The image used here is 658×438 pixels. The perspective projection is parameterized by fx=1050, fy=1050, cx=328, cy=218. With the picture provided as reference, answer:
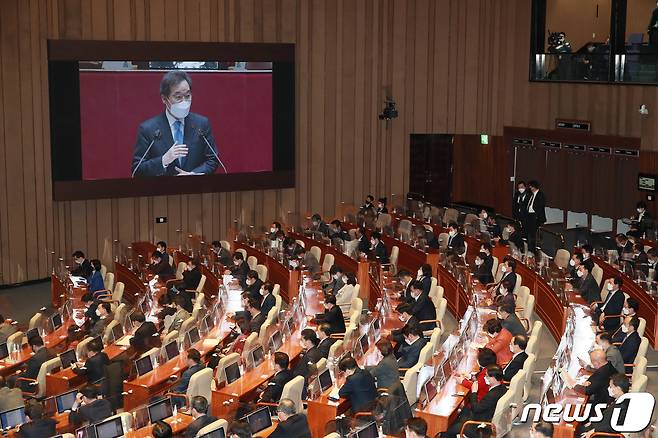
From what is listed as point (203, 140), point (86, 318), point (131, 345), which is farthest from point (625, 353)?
point (203, 140)

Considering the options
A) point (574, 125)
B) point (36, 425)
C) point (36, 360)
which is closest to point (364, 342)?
point (36, 360)

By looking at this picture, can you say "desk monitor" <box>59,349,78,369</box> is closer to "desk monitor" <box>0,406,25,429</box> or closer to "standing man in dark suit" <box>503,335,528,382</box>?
"desk monitor" <box>0,406,25,429</box>

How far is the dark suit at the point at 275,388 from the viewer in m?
11.0

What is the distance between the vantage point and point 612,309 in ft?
44.9

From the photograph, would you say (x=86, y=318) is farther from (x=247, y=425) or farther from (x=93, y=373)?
(x=247, y=425)

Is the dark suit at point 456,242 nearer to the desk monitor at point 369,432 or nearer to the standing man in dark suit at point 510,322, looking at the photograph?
the standing man in dark suit at point 510,322

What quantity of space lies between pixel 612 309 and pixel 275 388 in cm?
503

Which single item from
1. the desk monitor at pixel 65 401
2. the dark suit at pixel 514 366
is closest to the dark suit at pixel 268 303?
the desk monitor at pixel 65 401

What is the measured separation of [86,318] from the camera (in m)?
14.5

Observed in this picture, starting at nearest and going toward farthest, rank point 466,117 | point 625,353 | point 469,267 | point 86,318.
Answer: point 625,353
point 86,318
point 469,267
point 466,117

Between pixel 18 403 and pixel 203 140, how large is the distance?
1047 cm

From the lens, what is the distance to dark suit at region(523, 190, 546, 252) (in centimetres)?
1925

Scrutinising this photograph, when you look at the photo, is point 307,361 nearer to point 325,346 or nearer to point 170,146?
point 325,346

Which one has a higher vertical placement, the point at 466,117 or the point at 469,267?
the point at 466,117
